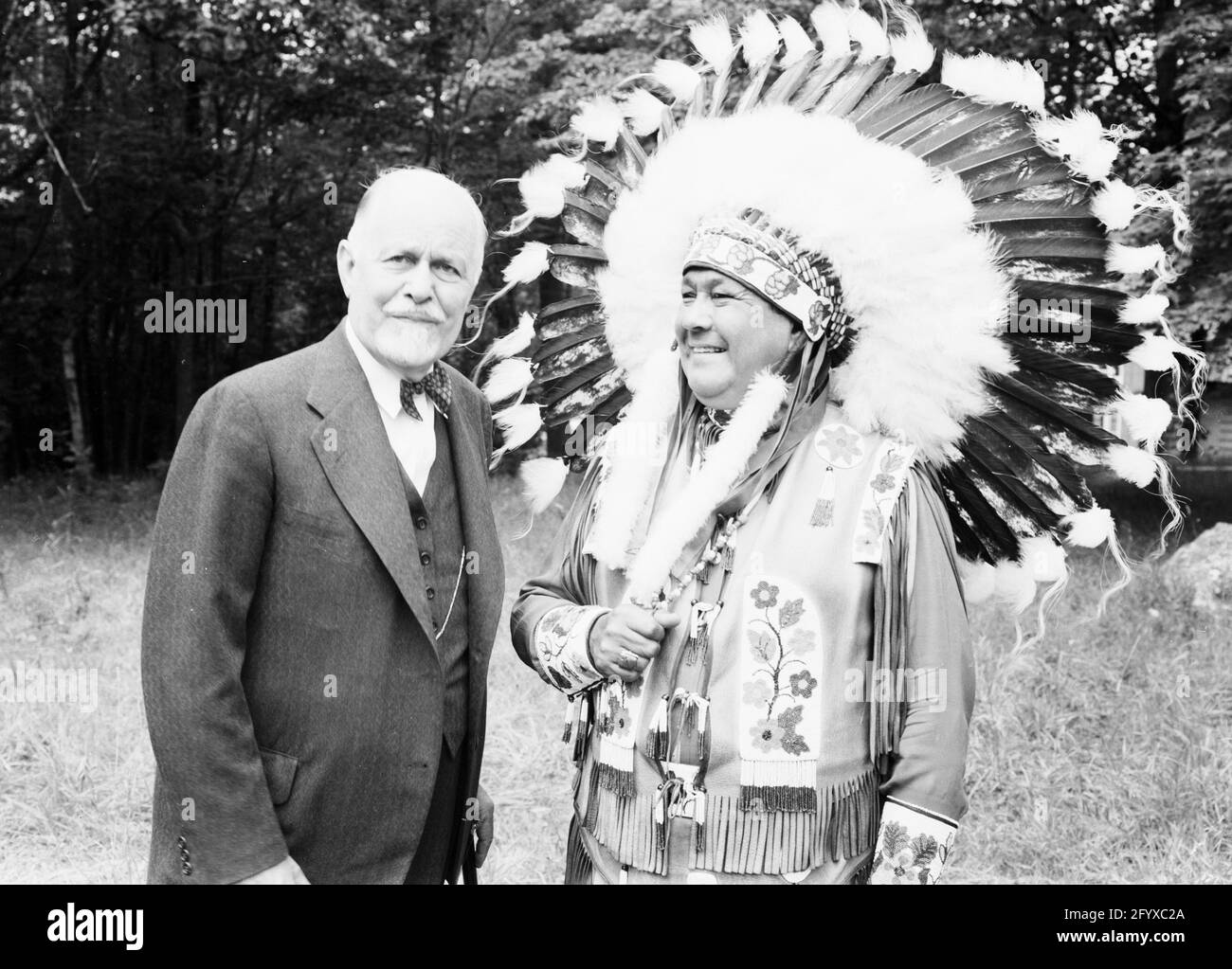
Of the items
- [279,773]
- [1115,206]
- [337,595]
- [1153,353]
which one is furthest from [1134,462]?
[279,773]

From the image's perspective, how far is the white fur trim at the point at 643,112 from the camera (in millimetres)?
2568

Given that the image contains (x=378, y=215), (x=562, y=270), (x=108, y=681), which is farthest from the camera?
(x=108, y=681)

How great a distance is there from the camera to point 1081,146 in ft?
7.09

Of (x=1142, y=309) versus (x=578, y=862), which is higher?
(x=1142, y=309)

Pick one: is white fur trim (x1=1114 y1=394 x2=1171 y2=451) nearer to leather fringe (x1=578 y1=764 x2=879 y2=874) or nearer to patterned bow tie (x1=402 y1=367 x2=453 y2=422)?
leather fringe (x1=578 y1=764 x2=879 y2=874)

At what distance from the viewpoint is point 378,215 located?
2020 millimetres

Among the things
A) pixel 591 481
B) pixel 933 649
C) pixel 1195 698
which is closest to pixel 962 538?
pixel 933 649

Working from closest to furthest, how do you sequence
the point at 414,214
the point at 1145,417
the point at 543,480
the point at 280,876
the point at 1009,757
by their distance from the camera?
1. the point at 280,876
2. the point at 414,214
3. the point at 1145,417
4. the point at 543,480
5. the point at 1009,757

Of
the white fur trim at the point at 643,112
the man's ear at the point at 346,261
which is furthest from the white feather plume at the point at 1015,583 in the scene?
the man's ear at the point at 346,261

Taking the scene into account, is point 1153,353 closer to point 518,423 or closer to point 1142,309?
point 1142,309

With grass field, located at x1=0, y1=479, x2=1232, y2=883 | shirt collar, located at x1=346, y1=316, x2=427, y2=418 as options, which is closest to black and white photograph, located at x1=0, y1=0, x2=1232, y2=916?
shirt collar, located at x1=346, y1=316, x2=427, y2=418

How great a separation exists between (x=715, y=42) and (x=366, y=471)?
135cm

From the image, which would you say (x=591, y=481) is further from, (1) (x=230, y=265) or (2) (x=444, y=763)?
(1) (x=230, y=265)

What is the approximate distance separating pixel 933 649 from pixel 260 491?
3.88 feet
